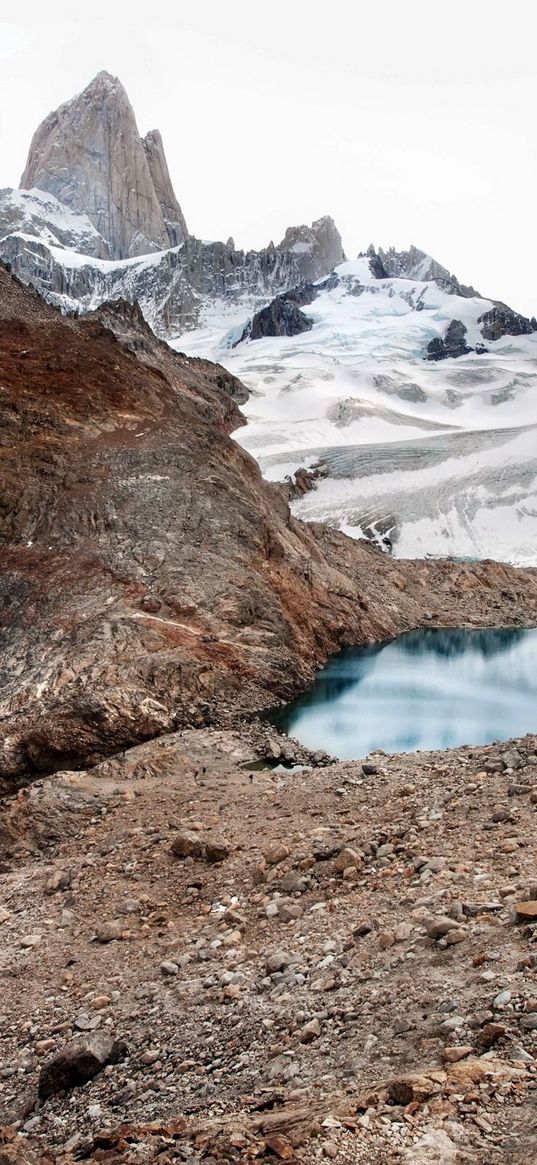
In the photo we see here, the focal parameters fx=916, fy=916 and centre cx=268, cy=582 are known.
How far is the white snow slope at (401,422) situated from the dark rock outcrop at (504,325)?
106 inches

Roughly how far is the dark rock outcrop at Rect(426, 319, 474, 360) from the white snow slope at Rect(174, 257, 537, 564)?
8.47 ft

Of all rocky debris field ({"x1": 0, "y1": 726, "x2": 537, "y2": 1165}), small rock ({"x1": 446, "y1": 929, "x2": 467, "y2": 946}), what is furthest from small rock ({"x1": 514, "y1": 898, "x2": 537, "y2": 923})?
small rock ({"x1": 446, "y1": 929, "x2": 467, "y2": 946})

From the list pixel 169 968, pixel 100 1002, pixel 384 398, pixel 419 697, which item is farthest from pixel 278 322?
pixel 100 1002

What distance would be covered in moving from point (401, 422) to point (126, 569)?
85.6m

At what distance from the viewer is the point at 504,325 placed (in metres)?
167

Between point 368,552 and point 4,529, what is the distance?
78.0 feet

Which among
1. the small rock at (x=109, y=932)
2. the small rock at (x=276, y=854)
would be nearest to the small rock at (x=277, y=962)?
the small rock at (x=109, y=932)

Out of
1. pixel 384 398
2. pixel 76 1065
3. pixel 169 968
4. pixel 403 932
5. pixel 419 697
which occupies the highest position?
pixel 384 398

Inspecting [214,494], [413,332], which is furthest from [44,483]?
[413,332]

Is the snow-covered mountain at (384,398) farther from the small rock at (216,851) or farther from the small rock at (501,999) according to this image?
the small rock at (501,999)

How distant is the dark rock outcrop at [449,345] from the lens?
155 meters

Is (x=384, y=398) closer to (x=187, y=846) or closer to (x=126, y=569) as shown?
(x=126, y=569)

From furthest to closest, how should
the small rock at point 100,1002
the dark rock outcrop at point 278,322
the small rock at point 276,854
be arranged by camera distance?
the dark rock outcrop at point 278,322 < the small rock at point 276,854 < the small rock at point 100,1002

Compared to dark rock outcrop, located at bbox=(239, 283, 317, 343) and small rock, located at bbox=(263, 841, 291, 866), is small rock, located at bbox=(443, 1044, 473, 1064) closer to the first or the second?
small rock, located at bbox=(263, 841, 291, 866)
